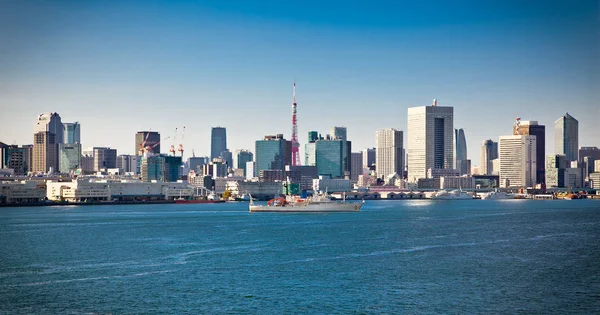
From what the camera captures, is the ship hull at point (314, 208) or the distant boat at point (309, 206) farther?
the distant boat at point (309, 206)

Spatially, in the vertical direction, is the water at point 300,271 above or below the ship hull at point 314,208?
below

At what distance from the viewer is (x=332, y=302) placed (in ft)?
121

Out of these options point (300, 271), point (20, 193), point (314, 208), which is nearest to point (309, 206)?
point (314, 208)

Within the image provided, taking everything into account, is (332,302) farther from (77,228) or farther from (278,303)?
(77,228)

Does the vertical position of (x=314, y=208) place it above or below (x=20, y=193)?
below

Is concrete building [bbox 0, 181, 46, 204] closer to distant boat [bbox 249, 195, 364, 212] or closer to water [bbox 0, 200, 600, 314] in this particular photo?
distant boat [bbox 249, 195, 364, 212]

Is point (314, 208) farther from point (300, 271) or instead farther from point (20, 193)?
point (20, 193)

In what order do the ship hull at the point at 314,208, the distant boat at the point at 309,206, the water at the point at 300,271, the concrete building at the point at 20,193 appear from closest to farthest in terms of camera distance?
the water at the point at 300,271 → the ship hull at the point at 314,208 → the distant boat at the point at 309,206 → the concrete building at the point at 20,193

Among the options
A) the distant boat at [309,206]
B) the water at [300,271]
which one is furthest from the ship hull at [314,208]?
the water at [300,271]

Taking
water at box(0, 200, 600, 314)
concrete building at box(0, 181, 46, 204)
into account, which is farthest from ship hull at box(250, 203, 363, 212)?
concrete building at box(0, 181, 46, 204)

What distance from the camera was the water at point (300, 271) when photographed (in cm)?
3622

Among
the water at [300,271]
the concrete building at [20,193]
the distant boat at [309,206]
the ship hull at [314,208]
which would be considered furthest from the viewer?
the concrete building at [20,193]

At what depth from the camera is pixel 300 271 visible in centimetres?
4584

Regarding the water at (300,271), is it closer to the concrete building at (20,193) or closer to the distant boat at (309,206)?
the distant boat at (309,206)
